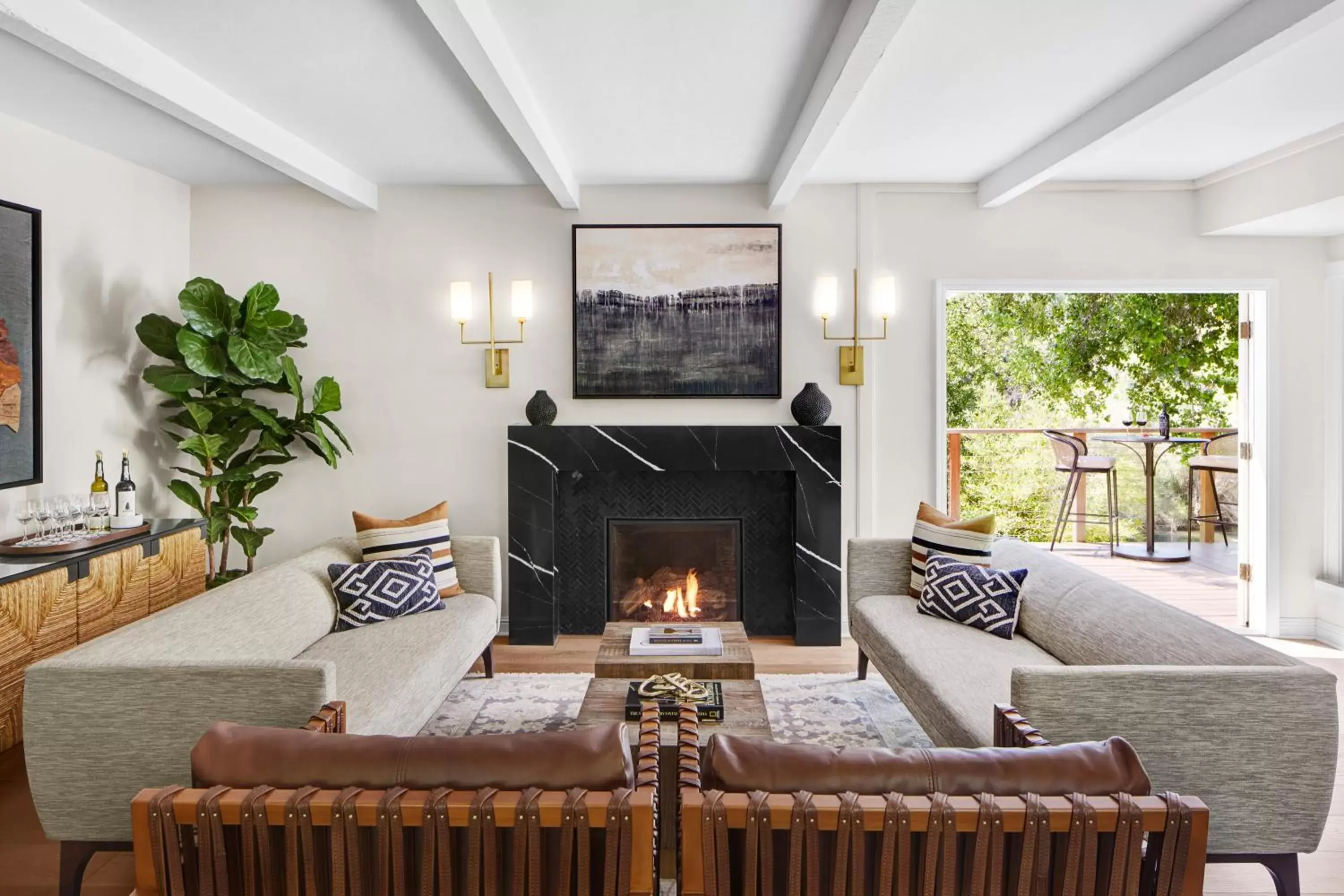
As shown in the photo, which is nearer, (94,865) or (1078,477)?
(94,865)

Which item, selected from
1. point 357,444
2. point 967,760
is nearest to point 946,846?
point 967,760

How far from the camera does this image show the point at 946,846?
3.95 feet

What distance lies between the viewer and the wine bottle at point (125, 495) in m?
3.44

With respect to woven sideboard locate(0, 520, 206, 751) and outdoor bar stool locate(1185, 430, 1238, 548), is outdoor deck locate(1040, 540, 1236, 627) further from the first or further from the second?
woven sideboard locate(0, 520, 206, 751)

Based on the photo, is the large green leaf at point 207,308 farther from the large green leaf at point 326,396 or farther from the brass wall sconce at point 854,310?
the brass wall sconce at point 854,310

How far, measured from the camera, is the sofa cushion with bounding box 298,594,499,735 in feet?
7.80

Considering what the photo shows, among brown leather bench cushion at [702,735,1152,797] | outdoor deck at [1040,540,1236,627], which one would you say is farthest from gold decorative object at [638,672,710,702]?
outdoor deck at [1040,540,1236,627]

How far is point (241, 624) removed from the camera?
8.64 ft

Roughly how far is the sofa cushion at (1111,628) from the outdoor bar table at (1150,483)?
131 inches

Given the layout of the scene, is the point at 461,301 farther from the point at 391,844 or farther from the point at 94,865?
the point at 391,844

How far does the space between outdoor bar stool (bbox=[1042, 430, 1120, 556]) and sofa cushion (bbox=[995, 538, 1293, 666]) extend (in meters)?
3.15

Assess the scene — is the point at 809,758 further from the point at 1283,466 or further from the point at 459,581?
the point at 1283,466

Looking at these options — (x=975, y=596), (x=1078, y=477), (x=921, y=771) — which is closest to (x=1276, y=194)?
(x=975, y=596)

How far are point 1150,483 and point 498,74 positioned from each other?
227 inches
